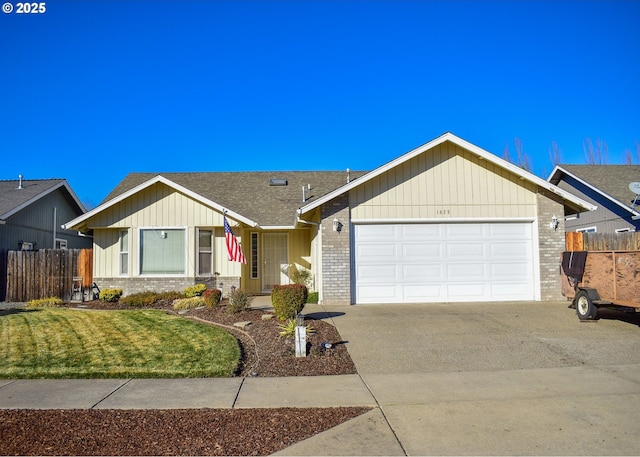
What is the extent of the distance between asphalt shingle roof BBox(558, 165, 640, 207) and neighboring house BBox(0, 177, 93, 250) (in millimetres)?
21703

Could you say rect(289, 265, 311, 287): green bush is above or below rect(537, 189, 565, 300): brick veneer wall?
below

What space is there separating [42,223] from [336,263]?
15.1 m

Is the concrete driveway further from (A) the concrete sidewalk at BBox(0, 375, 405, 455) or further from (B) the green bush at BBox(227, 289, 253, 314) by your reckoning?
(B) the green bush at BBox(227, 289, 253, 314)

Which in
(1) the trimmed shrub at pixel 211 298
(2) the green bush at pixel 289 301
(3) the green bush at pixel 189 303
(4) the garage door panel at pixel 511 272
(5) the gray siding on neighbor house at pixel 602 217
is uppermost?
(5) the gray siding on neighbor house at pixel 602 217

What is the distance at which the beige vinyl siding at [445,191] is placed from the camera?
1354 cm

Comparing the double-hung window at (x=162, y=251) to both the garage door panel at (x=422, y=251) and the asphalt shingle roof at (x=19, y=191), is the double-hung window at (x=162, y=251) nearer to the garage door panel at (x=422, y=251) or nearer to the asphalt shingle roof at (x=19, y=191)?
the asphalt shingle roof at (x=19, y=191)

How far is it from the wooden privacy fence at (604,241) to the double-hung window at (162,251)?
41.2 feet

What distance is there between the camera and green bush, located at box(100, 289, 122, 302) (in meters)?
14.9

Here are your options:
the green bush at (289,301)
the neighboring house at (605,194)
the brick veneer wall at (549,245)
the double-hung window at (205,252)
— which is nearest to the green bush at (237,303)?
the green bush at (289,301)

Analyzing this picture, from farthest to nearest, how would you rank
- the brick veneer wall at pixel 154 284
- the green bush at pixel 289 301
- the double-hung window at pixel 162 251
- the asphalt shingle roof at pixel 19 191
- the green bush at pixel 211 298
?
the asphalt shingle roof at pixel 19 191 < the double-hung window at pixel 162 251 < the brick veneer wall at pixel 154 284 < the green bush at pixel 211 298 < the green bush at pixel 289 301

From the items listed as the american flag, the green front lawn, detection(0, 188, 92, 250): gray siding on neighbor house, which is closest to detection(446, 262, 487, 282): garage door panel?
the american flag

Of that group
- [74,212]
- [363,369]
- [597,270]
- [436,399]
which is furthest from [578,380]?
[74,212]

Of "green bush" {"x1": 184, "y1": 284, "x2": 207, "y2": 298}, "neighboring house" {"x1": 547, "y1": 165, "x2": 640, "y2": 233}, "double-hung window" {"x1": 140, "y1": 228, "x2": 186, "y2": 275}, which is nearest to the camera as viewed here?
"green bush" {"x1": 184, "y1": 284, "x2": 207, "y2": 298}

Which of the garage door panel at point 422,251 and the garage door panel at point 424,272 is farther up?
the garage door panel at point 422,251
